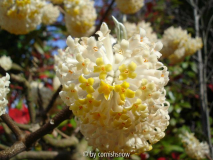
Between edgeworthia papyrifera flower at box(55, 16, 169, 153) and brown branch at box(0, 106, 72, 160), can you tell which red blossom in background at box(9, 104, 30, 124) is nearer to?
brown branch at box(0, 106, 72, 160)

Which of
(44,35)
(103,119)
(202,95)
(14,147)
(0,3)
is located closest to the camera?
(103,119)

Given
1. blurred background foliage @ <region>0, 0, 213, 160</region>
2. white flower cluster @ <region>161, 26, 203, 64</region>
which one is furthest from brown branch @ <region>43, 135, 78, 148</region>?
white flower cluster @ <region>161, 26, 203, 64</region>

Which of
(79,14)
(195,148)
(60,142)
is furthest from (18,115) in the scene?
(195,148)

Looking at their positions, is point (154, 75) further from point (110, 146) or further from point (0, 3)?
point (0, 3)

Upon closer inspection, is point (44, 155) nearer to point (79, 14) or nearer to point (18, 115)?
point (79, 14)

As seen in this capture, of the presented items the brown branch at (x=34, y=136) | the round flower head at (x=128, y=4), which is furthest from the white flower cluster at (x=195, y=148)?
the brown branch at (x=34, y=136)

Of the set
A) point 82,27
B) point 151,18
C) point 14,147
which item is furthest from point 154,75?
point 151,18
